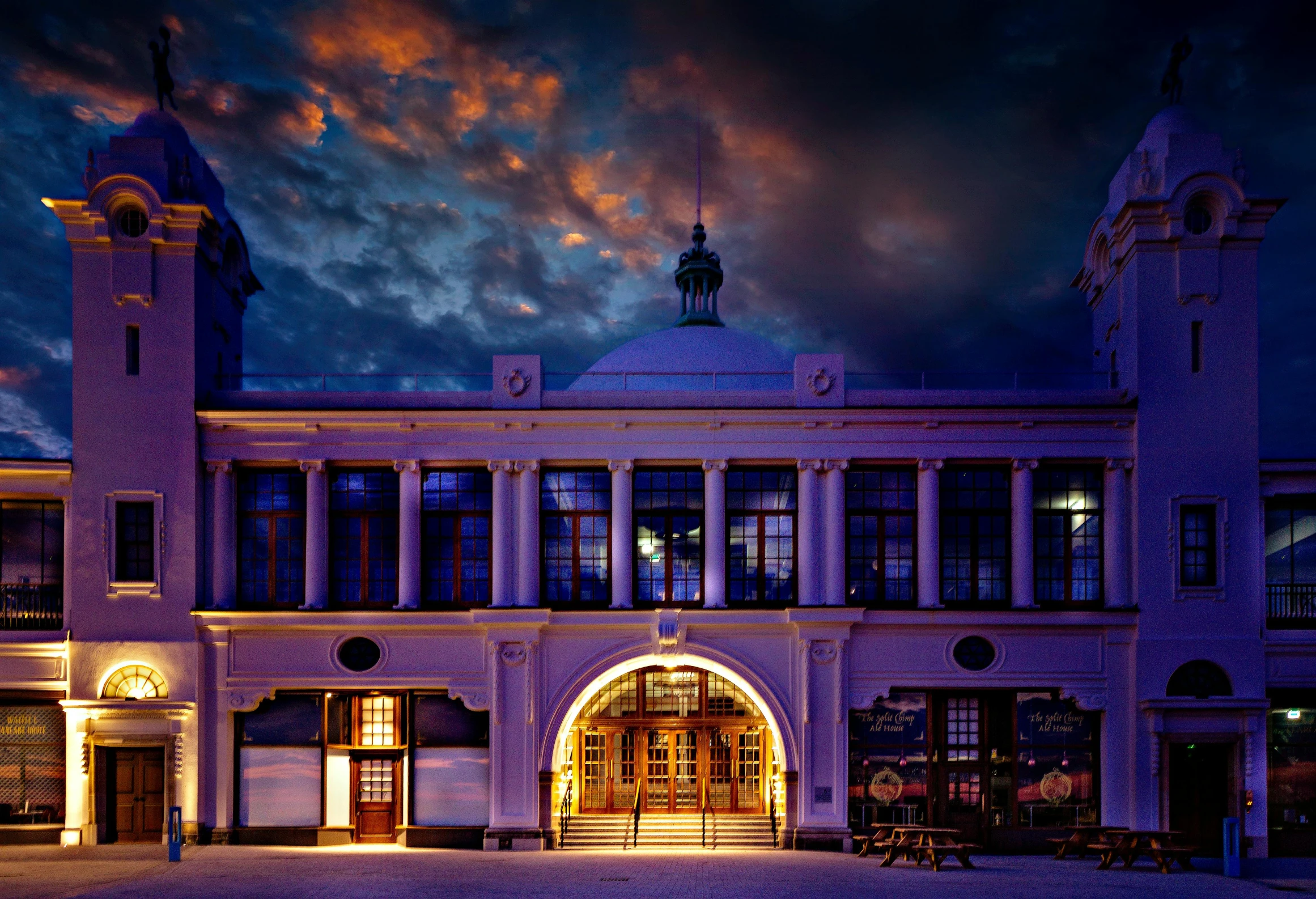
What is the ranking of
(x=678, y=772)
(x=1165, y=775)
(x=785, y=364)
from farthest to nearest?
(x=785, y=364)
(x=678, y=772)
(x=1165, y=775)

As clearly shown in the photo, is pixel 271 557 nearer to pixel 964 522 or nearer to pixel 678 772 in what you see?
pixel 678 772

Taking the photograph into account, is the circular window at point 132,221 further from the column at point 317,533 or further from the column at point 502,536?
the column at point 502,536

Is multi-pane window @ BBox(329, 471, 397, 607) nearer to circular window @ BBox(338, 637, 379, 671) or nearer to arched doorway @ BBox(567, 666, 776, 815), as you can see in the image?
circular window @ BBox(338, 637, 379, 671)

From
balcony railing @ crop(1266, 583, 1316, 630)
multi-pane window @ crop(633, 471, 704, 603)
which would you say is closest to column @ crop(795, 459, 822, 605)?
multi-pane window @ crop(633, 471, 704, 603)

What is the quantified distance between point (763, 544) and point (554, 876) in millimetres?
9051

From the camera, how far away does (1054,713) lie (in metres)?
23.4

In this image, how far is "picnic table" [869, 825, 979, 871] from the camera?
2047 centimetres

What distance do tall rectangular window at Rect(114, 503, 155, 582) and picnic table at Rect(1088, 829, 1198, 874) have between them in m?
22.6

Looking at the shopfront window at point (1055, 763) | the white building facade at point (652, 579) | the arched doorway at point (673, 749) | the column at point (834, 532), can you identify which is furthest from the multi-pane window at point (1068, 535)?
the arched doorway at point (673, 749)

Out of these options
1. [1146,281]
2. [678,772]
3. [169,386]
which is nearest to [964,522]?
[1146,281]

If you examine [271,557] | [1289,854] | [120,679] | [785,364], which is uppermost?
[785,364]

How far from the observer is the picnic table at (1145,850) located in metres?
20.4

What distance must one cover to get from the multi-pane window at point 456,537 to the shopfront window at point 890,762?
987 centimetres

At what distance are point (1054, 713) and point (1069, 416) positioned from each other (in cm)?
720
